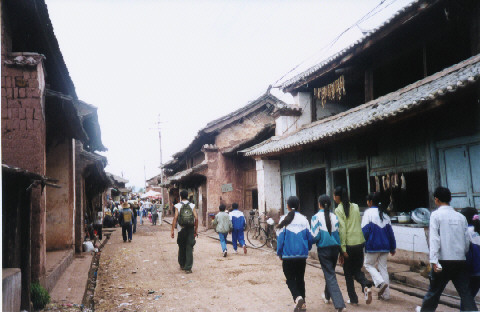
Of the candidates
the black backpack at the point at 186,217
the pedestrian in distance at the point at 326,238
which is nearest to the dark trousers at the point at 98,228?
the black backpack at the point at 186,217

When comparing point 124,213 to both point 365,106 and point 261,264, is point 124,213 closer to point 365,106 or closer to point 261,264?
point 261,264

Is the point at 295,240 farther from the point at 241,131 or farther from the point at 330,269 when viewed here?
the point at 241,131

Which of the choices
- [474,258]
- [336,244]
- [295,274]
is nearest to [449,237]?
[474,258]

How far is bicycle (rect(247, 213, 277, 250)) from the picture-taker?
12.9 metres

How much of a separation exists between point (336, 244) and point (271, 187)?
29.8ft

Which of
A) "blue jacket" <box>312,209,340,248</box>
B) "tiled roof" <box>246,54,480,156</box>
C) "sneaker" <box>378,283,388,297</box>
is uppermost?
"tiled roof" <box>246,54,480,156</box>

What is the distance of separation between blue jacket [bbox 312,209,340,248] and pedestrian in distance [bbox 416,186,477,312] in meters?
1.48

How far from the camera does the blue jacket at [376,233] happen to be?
20.4 ft

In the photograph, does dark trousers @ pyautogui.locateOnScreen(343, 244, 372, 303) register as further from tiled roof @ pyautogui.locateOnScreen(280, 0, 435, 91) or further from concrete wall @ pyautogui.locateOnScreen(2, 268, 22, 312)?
tiled roof @ pyautogui.locateOnScreen(280, 0, 435, 91)

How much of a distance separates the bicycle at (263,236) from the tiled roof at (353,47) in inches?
216

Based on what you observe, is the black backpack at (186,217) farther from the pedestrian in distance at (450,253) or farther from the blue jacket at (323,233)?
the pedestrian in distance at (450,253)

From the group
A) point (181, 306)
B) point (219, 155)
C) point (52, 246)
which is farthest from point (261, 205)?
point (181, 306)

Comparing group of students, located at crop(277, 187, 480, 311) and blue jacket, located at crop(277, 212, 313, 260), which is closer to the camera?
group of students, located at crop(277, 187, 480, 311)

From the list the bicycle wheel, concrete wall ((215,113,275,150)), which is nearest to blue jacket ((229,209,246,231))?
the bicycle wheel
